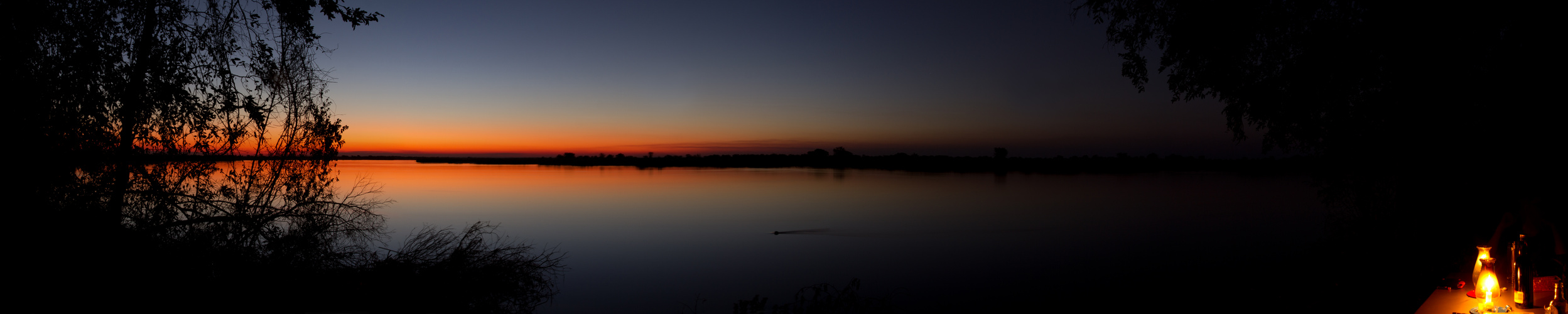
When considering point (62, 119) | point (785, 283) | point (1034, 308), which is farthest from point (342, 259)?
point (1034, 308)

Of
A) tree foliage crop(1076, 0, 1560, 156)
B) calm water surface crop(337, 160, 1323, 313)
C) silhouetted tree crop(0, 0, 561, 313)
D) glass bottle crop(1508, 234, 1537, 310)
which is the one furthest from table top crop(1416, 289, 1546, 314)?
silhouetted tree crop(0, 0, 561, 313)

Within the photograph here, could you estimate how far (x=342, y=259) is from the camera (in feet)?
27.5

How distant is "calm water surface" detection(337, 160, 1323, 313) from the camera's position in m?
12.5

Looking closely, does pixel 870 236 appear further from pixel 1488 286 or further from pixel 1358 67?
pixel 1488 286

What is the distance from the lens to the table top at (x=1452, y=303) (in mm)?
4152

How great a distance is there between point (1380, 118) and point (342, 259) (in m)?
13.1

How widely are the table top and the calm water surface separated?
6.08 m

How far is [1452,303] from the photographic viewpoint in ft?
14.4

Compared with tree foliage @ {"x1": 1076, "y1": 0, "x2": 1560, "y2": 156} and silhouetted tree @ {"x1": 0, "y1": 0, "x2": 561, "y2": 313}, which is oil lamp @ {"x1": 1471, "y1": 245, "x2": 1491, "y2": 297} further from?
silhouetted tree @ {"x1": 0, "y1": 0, "x2": 561, "y2": 313}

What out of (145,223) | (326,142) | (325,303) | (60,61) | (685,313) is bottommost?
(685,313)

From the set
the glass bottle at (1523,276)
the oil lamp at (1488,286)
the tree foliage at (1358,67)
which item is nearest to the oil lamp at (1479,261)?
the oil lamp at (1488,286)

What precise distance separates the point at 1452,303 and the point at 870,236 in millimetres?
16054

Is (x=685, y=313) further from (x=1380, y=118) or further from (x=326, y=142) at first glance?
(x=1380, y=118)

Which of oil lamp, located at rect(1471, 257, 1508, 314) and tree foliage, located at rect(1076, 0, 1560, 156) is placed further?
tree foliage, located at rect(1076, 0, 1560, 156)
